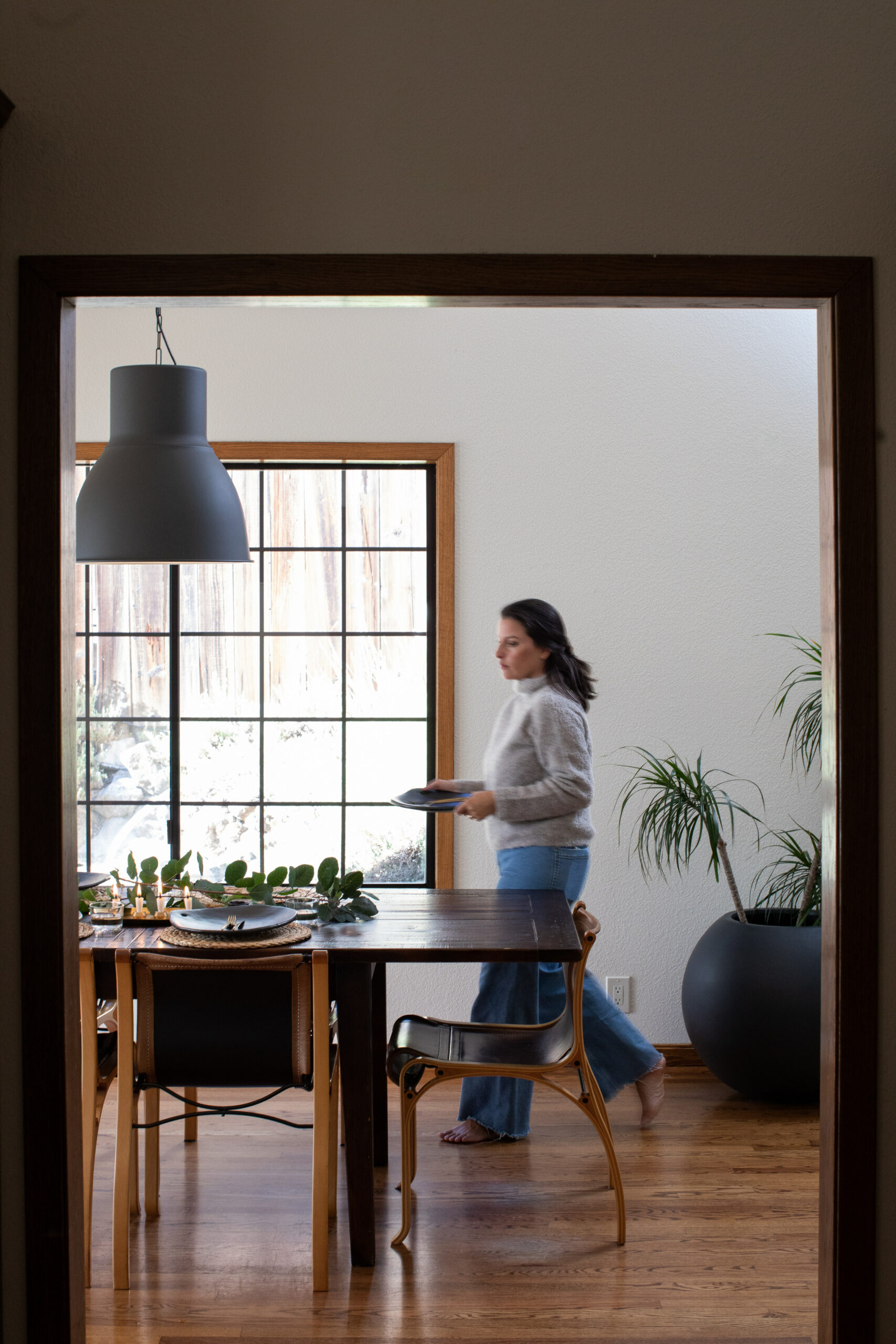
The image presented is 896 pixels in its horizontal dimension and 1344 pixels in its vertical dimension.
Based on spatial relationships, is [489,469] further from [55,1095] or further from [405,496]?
[55,1095]

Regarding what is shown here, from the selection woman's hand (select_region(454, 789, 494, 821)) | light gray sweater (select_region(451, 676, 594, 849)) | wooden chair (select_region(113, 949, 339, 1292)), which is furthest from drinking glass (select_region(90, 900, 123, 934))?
light gray sweater (select_region(451, 676, 594, 849))

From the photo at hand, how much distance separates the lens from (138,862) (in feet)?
13.7

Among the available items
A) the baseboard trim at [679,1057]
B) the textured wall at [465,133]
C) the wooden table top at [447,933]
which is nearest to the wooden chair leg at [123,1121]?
the wooden table top at [447,933]

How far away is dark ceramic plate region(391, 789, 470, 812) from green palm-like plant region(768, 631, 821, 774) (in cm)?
136

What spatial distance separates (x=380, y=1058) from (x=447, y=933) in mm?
782

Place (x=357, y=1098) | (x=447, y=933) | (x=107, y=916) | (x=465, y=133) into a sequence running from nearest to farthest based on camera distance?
1. (x=465, y=133)
2. (x=357, y=1098)
3. (x=447, y=933)
4. (x=107, y=916)

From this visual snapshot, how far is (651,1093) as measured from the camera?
350 cm

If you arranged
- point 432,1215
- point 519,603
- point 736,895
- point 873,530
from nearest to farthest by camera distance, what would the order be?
1. point 873,530
2. point 432,1215
3. point 519,603
4. point 736,895

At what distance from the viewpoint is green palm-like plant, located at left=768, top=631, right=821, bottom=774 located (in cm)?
400

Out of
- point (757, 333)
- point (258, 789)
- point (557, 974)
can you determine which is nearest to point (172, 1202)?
point (557, 974)

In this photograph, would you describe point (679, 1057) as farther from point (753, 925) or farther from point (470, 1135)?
point (470, 1135)

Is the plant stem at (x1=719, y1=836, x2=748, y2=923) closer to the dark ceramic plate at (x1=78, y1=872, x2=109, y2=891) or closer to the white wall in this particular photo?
the white wall

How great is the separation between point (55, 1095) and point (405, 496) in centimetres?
269

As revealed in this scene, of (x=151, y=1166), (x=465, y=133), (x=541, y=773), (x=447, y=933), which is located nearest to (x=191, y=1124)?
(x=151, y=1166)
